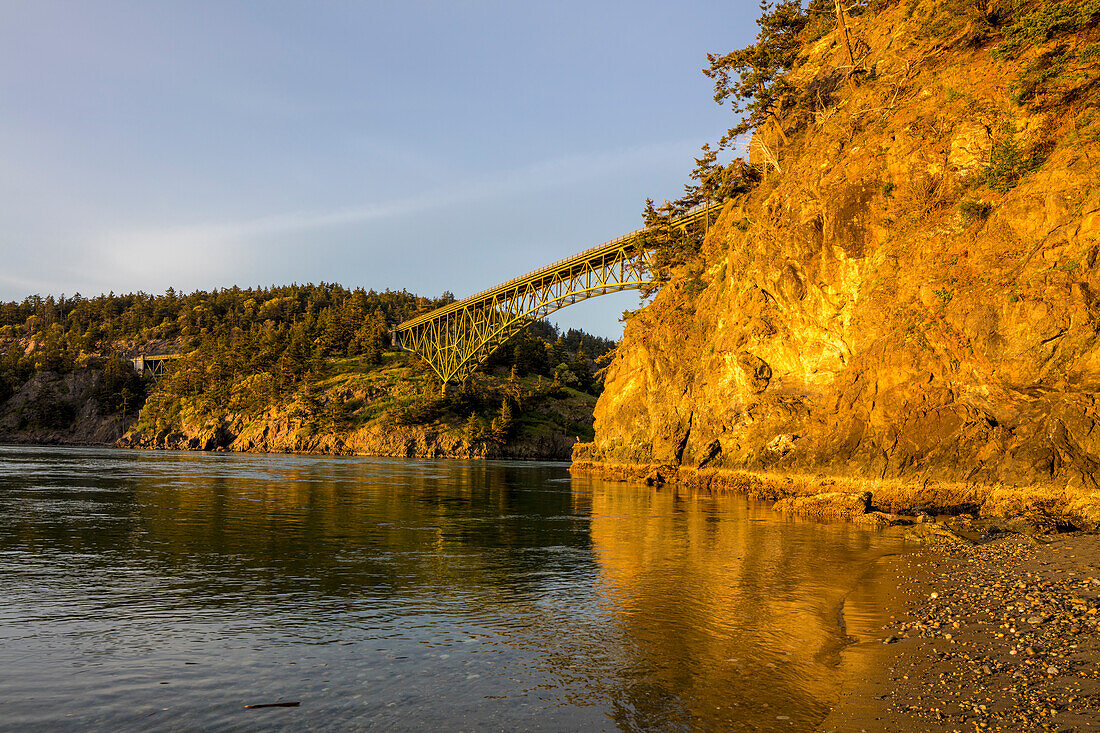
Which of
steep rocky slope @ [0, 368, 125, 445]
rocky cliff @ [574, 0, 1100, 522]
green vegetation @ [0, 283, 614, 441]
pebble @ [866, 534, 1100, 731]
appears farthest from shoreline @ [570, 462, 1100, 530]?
steep rocky slope @ [0, 368, 125, 445]

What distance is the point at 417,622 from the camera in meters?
11.2

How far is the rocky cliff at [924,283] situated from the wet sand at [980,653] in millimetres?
11106

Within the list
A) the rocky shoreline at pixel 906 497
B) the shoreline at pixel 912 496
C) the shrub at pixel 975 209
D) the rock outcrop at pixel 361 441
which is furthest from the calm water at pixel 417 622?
the rock outcrop at pixel 361 441

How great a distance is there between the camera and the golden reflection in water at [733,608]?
8.09 meters

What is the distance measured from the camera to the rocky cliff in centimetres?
2308

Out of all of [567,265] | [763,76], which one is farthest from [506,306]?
[763,76]

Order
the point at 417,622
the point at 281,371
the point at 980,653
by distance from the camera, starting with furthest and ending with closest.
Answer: the point at 281,371 < the point at 417,622 < the point at 980,653

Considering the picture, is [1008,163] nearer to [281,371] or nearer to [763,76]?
[763,76]

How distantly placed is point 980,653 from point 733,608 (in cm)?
424

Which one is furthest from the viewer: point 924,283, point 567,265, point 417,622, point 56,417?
point 56,417

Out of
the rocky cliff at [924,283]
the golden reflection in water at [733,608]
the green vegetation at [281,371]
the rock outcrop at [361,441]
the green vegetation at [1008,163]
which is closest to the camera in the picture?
the golden reflection in water at [733,608]

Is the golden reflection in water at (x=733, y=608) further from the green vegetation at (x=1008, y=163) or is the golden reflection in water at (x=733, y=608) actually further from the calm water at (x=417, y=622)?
the green vegetation at (x=1008, y=163)

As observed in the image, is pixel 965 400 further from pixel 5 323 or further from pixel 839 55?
A: pixel 5 323

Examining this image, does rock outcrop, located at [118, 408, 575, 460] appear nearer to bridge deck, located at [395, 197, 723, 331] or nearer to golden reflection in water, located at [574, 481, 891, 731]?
bridge deck, located at [395, 197, 723, 331]
